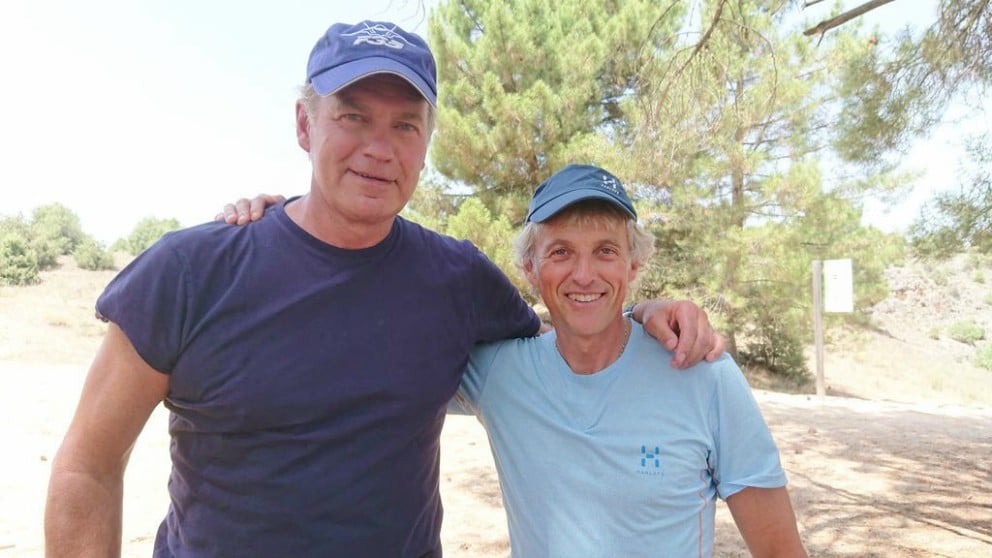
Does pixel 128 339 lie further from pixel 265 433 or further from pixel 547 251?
pixel 547 251

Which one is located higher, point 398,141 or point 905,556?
point 398,141

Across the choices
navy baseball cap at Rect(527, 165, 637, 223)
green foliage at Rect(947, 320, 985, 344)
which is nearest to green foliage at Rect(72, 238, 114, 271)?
navy baseball cap at Rect(527, 165, 637, 223)

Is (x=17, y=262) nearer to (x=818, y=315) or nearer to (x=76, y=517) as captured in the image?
(x=818, y=315)

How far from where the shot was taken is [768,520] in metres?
1.51

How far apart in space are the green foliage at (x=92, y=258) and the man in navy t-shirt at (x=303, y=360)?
26.5 meters

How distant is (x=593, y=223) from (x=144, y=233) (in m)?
34.2

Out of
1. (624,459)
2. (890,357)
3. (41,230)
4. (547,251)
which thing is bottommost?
(890,357)

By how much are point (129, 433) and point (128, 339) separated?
21cm

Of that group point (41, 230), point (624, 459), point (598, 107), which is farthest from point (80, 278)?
point (624, 459)

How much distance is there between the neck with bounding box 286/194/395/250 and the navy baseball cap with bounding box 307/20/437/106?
256 mm

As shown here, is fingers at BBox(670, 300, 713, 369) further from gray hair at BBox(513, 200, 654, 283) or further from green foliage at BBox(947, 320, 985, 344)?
green foliage at BBox(947, 320, 985, 344)

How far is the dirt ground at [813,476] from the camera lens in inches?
152

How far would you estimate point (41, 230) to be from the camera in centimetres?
2589

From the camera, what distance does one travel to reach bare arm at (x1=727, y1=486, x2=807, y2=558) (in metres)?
1.50
